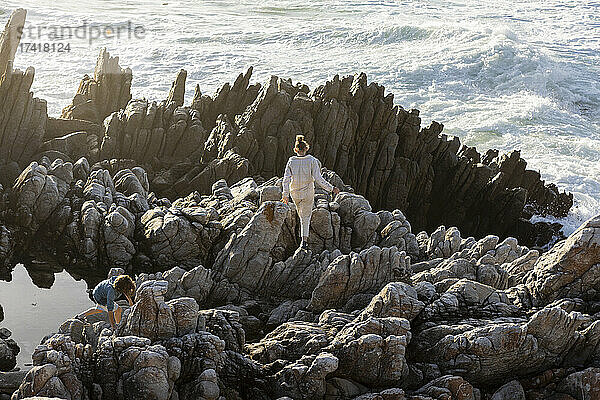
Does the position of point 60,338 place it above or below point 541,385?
above

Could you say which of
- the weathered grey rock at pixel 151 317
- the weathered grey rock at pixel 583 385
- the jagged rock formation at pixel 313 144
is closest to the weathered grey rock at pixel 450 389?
the weathered grey rock at pixel 583 385

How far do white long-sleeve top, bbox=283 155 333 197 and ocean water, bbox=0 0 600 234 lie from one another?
1470cm

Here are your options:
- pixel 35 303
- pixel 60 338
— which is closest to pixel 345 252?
pixel 35 303

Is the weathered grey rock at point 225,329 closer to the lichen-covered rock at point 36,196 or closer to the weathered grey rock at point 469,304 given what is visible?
the weathered grey rock at point 469,304

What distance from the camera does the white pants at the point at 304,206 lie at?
15.0 meters

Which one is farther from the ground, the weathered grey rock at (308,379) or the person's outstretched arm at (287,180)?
the person's outstretched arm at (287,180)

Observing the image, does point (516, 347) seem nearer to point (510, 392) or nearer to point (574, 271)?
point (510, 392)

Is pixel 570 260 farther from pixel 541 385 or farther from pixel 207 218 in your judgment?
pixel 207 218

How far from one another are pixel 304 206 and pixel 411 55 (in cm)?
4076

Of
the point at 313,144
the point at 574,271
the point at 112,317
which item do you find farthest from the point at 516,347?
the point at 313,144

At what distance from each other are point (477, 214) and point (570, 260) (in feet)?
42.4

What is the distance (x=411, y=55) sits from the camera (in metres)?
54.0

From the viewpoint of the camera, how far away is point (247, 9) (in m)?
66.0

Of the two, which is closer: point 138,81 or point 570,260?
point 570,260
